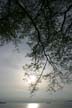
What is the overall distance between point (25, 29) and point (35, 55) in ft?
2.31

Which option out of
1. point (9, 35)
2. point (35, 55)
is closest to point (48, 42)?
point (35, 55)

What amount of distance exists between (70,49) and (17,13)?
156 centimetres

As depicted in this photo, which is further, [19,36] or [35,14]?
[19,36]

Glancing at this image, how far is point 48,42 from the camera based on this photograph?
23.5ft

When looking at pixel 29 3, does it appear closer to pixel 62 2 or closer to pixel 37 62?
pixel 62 2

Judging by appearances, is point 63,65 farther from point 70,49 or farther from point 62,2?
point 62,2

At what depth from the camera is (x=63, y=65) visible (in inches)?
277

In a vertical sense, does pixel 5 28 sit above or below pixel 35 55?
above

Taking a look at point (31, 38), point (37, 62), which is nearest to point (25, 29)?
point (31, 38)

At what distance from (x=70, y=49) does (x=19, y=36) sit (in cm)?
139

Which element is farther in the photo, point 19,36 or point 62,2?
point 19,36

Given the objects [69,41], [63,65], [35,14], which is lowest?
[63,65]

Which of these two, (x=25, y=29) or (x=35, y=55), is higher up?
(x=25, y=29)

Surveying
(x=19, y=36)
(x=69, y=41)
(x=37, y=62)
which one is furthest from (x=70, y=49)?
(x=19, y=36)
